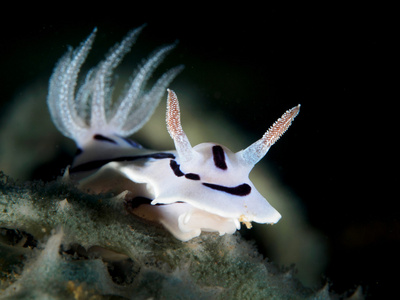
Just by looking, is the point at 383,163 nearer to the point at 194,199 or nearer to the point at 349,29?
the point at 349,29

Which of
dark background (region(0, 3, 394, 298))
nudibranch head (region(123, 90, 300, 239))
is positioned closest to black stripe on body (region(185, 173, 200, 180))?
nudibranch head (region(123, 90, 300, 239))

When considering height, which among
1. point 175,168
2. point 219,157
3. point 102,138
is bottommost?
point 102,138

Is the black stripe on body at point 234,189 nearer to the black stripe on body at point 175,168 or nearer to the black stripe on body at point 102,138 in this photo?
the black stripe on body at point 175,168

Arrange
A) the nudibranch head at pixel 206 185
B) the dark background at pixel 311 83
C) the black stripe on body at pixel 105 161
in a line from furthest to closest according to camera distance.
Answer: the dark background at pixel 311 83 → the black stripe on body at pixel 105 161 → the nudibranch head at pixel 206 185

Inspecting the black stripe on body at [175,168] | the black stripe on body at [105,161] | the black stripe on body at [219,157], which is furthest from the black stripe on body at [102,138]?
the black stripe on body at [219,157]

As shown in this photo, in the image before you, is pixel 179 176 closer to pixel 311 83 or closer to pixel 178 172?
pixel 178 172

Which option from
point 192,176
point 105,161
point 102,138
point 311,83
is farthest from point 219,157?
point 311,83
